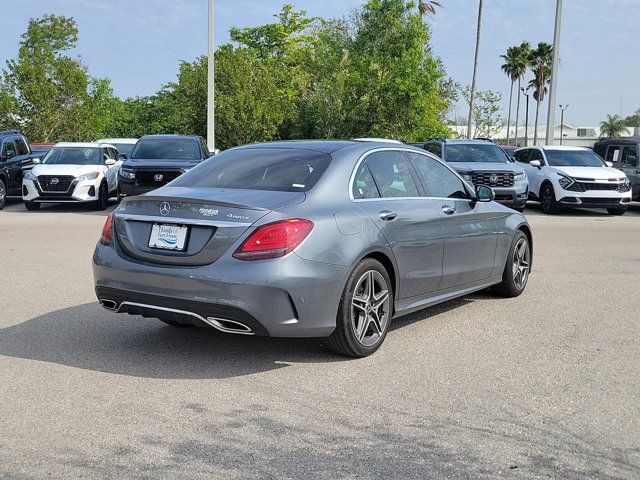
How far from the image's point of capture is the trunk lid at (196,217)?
539 centimetres

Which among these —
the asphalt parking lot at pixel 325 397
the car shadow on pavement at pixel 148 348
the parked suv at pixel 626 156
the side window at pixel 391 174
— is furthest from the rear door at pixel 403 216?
the parked suv at pixel 626 156

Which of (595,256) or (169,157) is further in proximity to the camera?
(169,157)

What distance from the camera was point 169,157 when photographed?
19375 millimetres

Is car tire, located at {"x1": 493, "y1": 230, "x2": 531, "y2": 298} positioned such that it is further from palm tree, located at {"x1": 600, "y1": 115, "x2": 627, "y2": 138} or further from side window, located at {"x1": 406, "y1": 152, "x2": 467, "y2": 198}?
palm tree, located at {"x1": 600, "y1": 115, "x2": 627, "y2": 138}

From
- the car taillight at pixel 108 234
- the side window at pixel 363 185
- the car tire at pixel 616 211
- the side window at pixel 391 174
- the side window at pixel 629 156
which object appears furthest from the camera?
the side window at pixel 629 156

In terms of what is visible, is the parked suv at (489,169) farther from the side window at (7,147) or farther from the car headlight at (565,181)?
the side window at (7,147)

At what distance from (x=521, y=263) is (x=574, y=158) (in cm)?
1372

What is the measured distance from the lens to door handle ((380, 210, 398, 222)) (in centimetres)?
616

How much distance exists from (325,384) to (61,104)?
41.8 m

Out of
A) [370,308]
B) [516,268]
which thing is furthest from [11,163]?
[370,308]

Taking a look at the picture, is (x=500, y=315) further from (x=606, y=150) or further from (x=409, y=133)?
(x=409, y=133)

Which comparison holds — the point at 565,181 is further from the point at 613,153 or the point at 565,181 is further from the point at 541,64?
the point at 541,64

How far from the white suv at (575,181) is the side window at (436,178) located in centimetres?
1332

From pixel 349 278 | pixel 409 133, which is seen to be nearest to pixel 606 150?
pixel 409 133
